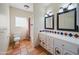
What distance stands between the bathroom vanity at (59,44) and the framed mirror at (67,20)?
6.2 inches

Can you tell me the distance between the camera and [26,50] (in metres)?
1.30

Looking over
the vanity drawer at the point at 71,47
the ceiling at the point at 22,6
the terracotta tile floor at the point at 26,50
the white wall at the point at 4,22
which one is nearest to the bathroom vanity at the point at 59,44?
the vanity drawer at the point at 71,47

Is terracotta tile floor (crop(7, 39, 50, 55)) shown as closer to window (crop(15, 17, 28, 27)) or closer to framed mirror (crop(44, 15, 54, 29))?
window (crop(15, 17, 28, 27))

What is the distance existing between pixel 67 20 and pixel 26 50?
81 cm

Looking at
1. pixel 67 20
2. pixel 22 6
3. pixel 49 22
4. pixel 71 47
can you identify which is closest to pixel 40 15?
pixel 49 22

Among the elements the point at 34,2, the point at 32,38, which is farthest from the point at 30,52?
the point at 34,2

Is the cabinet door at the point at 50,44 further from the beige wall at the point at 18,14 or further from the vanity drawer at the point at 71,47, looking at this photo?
the beige wall at the point at 18,14

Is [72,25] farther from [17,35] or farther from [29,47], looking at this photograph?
[17,35]

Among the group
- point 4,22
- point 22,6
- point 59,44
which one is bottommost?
point 59,44

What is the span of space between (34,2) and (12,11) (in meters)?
0.38

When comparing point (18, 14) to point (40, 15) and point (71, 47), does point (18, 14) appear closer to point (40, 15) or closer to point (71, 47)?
point (40, 15)

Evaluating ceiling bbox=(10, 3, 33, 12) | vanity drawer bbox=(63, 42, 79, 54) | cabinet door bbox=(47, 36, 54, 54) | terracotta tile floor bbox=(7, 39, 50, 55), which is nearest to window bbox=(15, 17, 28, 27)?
ceiling bbox=(10, 3, 33, 12)

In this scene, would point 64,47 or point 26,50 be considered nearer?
point 64,47

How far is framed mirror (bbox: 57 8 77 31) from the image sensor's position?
1232mm
